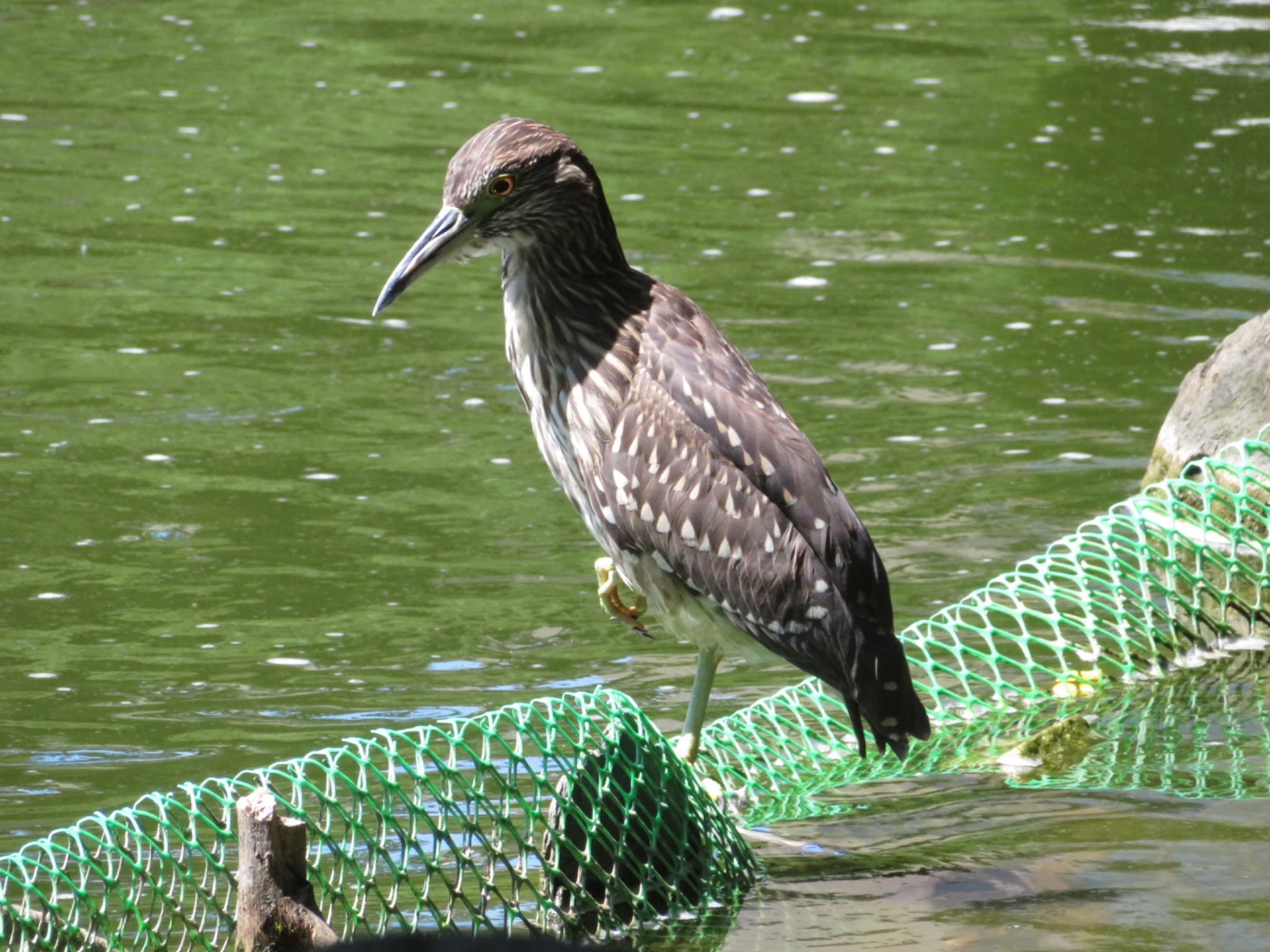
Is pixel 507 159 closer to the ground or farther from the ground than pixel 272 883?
farther from the ground

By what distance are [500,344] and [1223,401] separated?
5472 mm

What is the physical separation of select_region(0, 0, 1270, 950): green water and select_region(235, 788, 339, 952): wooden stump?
4.43ft

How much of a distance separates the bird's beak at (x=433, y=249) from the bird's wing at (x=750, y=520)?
2.04 feet

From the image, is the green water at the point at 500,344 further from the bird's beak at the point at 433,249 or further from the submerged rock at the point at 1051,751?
the bird's beak at the point at 433,249

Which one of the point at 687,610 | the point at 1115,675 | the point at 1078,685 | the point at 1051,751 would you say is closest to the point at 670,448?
the point at 687,610

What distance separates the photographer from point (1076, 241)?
14.3 m

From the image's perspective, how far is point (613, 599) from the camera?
5980mm

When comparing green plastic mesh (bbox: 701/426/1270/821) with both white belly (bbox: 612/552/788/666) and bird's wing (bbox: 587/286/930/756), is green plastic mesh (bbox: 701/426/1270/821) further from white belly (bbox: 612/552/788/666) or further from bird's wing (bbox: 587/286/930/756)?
bird's wing (bbox: 587/286/930/756)

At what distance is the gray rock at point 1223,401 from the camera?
7.80 metres

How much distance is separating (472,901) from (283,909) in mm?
1225

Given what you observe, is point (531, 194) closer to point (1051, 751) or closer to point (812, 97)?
point (1051, 751)

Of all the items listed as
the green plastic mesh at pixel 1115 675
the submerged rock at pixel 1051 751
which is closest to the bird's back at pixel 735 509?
the green plastic mesh at pixel 1115 675

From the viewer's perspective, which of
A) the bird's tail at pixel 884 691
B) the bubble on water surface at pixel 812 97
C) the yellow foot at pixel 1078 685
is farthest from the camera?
the bubble on water surface at pixel 812 97

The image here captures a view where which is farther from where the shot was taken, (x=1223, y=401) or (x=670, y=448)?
(x=1223, y=401)
